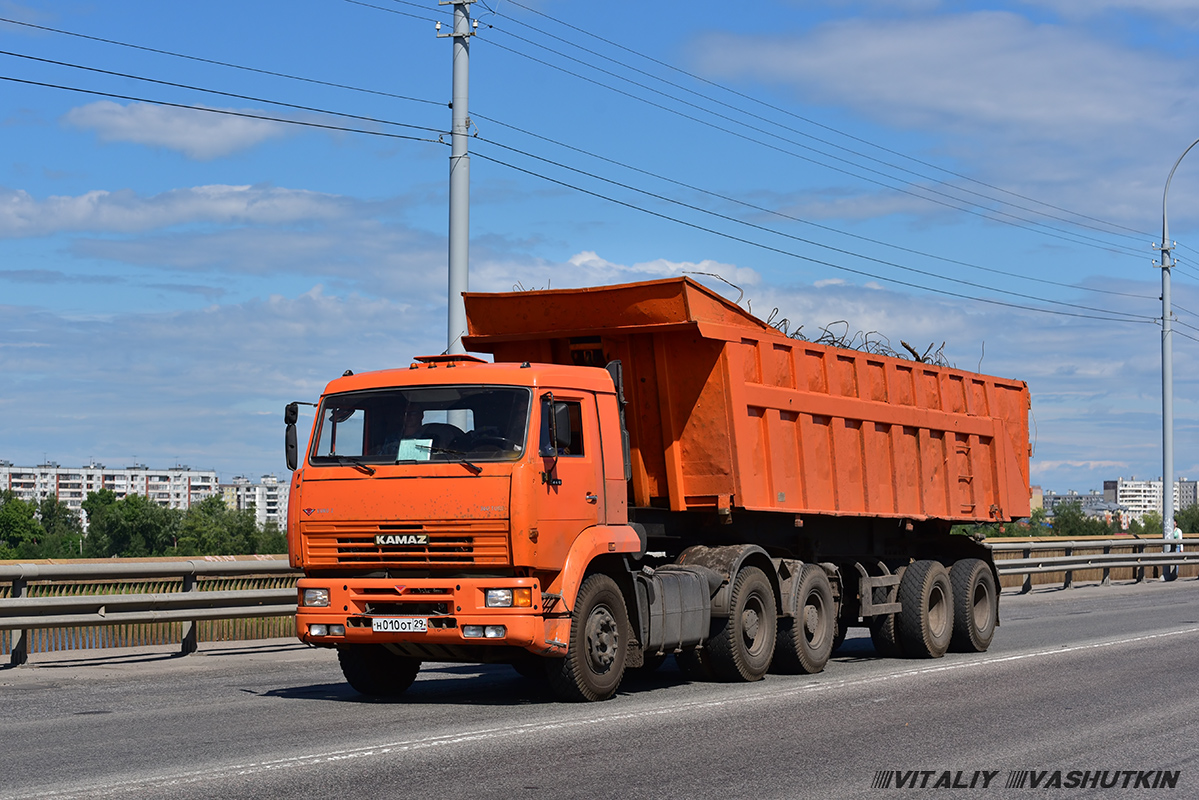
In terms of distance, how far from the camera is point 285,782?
725cm

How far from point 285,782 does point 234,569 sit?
7.99 m

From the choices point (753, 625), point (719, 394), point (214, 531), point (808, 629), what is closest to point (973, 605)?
point (808, 629)

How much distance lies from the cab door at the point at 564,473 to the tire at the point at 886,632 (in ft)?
18.4

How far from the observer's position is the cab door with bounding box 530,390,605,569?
10.5 metres

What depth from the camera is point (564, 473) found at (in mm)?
10805

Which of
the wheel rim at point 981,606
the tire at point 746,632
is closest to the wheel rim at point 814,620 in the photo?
the tire at point 746,632

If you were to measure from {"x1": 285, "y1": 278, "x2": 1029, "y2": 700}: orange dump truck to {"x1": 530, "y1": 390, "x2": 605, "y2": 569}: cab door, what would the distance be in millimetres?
23

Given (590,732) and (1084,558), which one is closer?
(590,732)

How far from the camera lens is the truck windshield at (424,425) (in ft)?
34.8

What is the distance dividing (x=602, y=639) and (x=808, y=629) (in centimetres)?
371

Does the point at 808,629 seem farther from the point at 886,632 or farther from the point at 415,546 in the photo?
the point at 415,546

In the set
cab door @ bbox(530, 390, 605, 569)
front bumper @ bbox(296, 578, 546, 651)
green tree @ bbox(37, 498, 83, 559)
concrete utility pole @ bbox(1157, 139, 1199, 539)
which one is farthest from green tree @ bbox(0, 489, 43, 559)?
cab door @ bbox(530, 390, 605, 569)

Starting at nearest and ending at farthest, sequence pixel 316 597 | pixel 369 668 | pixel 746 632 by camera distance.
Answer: pixel 316 597, pixel 369 668, pixel 746 632

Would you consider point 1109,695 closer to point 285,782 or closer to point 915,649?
point 915,649
